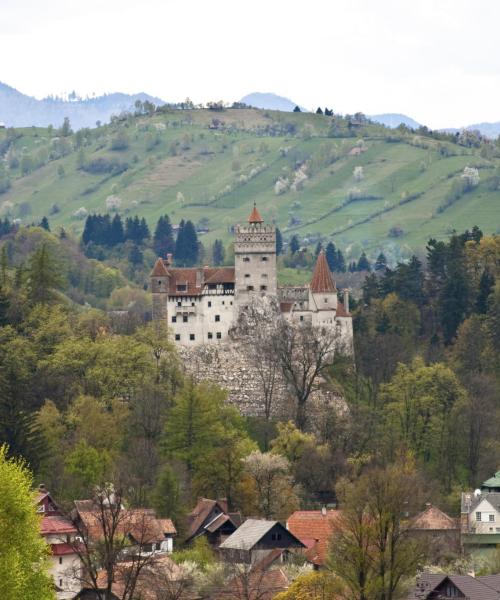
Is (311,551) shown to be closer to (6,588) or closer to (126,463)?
(126,463)

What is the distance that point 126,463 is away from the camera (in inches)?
4245

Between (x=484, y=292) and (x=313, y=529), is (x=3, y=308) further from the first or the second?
(x=484, y=292)

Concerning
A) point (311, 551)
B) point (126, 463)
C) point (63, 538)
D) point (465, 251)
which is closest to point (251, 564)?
point (311, 551)

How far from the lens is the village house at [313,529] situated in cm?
9175

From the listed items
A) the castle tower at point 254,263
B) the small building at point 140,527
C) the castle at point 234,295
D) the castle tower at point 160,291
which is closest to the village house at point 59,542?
the small building at point 140,527

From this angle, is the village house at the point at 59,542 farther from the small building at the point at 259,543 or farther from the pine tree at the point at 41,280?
the pine tree at the point at 41,280

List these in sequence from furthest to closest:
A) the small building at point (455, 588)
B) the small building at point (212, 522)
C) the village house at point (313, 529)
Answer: the small building at point (212, 522)
the village house at point (313, 529)
the small building at point (455, 588)

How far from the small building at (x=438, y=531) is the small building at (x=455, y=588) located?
12336mm

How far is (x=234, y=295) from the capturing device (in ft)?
411

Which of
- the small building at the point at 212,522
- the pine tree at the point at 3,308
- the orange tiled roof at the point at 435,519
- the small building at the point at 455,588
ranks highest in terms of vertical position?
the pine tree at the point at 3,308

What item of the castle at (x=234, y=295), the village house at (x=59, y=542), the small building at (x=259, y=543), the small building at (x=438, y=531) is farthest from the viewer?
the castle at (x=234, y=295)

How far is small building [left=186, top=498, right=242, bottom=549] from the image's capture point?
3831 inches

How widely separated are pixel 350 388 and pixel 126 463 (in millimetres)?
24361

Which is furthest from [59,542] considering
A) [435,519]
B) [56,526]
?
[435,519]
